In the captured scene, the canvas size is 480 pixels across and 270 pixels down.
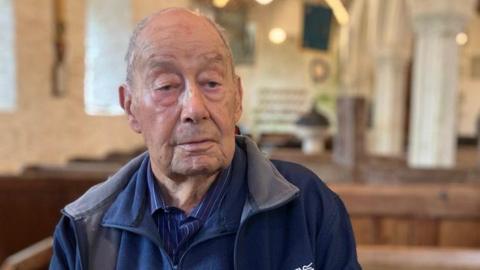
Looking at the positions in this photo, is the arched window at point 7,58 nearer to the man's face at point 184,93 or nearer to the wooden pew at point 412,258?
the wooden pew at point 412,258

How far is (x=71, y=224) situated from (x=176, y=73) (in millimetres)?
369

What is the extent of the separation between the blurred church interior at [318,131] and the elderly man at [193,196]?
300mm

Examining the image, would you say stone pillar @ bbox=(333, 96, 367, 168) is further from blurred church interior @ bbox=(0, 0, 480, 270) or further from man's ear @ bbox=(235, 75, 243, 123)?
man's ear @ bbox=(235, 75, 243, 123)

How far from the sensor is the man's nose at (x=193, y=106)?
0.88 m

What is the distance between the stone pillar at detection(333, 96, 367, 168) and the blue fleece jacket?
2.47m

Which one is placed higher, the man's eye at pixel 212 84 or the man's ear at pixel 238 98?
the man's eye at pixel 212 84

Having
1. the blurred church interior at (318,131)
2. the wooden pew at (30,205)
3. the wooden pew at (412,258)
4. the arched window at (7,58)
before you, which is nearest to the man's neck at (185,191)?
the blurred church interior at (318,131)

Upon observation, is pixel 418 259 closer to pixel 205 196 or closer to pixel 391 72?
pixel 205 196

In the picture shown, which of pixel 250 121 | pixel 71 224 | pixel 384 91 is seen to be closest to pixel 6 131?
pixel 71 224

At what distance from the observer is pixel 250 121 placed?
14.4 metres

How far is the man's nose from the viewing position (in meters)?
0.88

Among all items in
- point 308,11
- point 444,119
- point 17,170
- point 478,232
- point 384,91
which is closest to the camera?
point 478,232

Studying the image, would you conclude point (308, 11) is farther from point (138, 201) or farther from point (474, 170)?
point (138, 201)

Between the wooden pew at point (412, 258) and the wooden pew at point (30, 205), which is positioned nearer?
the wooden pew at point (412, 258)
